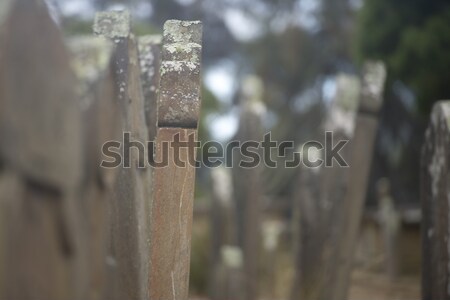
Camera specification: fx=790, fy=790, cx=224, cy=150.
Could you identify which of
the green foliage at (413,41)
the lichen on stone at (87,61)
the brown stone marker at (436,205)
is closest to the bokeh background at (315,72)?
the green foliage at (413,41)

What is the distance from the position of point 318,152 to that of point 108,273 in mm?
5495

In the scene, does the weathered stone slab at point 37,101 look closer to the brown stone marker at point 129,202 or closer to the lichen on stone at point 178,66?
the brown stone marker at point 129,202

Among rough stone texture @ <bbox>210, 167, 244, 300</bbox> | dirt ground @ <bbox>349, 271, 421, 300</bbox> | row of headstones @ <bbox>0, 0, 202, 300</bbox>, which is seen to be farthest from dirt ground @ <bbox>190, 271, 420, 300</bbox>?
row of headstones @ <bbox>0, 0, 202, 300</bbox>

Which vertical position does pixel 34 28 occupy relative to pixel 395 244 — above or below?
above

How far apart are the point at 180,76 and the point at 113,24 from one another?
1.50 ft

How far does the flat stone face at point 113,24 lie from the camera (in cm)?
364

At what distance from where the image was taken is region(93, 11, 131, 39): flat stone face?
3637 millimetres

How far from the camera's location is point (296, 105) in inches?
809

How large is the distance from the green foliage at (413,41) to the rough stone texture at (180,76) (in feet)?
24.0

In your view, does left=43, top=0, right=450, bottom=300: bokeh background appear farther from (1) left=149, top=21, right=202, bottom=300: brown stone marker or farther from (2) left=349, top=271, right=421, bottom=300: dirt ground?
(1) left=149, top=21, right=202, bottom=300: brown stone marker

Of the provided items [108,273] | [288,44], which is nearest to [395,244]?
[288,44]

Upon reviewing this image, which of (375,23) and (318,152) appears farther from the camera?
(375,23)

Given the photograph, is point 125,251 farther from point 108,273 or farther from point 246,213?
point 246,213

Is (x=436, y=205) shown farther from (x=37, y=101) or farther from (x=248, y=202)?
(x=248, y=202)
